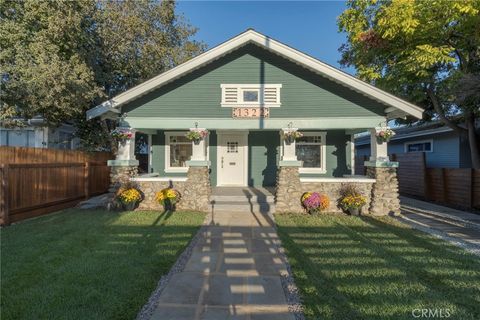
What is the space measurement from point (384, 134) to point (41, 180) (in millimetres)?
10322

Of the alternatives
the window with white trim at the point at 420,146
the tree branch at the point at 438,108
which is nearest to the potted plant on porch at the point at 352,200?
the tree branch at the point at 438,108

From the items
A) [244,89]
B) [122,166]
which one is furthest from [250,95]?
[122,166]

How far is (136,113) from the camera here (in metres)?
9.82

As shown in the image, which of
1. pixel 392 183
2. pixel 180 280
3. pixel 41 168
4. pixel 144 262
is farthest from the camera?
pixel 392 183

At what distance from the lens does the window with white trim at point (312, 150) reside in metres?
11.5

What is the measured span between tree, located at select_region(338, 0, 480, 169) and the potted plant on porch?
3888mm

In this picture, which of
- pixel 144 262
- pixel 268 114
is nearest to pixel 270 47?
pixel 268 114

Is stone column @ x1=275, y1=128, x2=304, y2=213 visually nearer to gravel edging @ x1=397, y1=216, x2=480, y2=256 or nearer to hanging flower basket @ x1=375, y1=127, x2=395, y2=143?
hanging flower basket @ x1=375, y1=127, x2=395, y2=143

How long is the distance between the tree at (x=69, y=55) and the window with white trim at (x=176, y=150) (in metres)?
3.30

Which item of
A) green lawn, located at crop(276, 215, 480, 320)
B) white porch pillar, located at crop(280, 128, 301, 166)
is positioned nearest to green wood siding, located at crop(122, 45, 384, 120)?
white porch pillar, located at crop(280, 128, 301, 166)

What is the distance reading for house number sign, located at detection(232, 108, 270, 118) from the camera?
9688 millimetres

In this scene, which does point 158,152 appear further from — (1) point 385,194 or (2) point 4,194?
(1) point 385,194

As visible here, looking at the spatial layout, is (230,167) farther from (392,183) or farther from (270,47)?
(392,183)

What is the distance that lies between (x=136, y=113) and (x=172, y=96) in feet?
4.45
